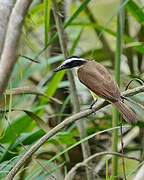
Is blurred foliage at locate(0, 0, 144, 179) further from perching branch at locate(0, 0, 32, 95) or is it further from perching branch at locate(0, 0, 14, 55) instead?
perching branch at locate(0, 0, 32, 95)

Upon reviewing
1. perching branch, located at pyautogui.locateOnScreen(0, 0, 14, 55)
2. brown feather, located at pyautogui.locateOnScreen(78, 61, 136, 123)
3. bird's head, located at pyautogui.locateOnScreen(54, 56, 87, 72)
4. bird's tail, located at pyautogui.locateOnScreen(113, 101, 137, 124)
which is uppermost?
perching branch, located at pyautogui.locateOnScreen(0, 0, 14, 55)

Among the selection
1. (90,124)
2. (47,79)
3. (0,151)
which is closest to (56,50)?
(47,79)

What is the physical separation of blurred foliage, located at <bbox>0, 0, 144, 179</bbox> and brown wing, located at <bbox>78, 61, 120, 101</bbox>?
0.08 metres

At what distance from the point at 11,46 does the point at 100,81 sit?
971 millimetres

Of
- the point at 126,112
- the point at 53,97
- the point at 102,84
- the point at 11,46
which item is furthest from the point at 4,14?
the point at 53,97

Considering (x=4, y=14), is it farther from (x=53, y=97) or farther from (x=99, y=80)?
(x=53, y=97)

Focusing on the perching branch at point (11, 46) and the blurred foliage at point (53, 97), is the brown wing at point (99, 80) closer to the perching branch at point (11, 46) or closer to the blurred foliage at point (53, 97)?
the blurred foliage at point (53, 97)

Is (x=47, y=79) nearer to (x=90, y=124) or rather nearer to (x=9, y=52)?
(x=90, y=124)

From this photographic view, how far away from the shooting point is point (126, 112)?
5.20 ft

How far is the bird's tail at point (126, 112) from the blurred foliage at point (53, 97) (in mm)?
98

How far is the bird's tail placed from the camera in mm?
1554

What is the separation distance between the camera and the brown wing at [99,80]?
168 centimetres

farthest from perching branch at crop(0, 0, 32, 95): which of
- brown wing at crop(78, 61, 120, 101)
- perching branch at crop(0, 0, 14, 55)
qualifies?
brown wing at crop(78, 61, 120, 101)

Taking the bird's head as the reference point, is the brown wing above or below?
below
